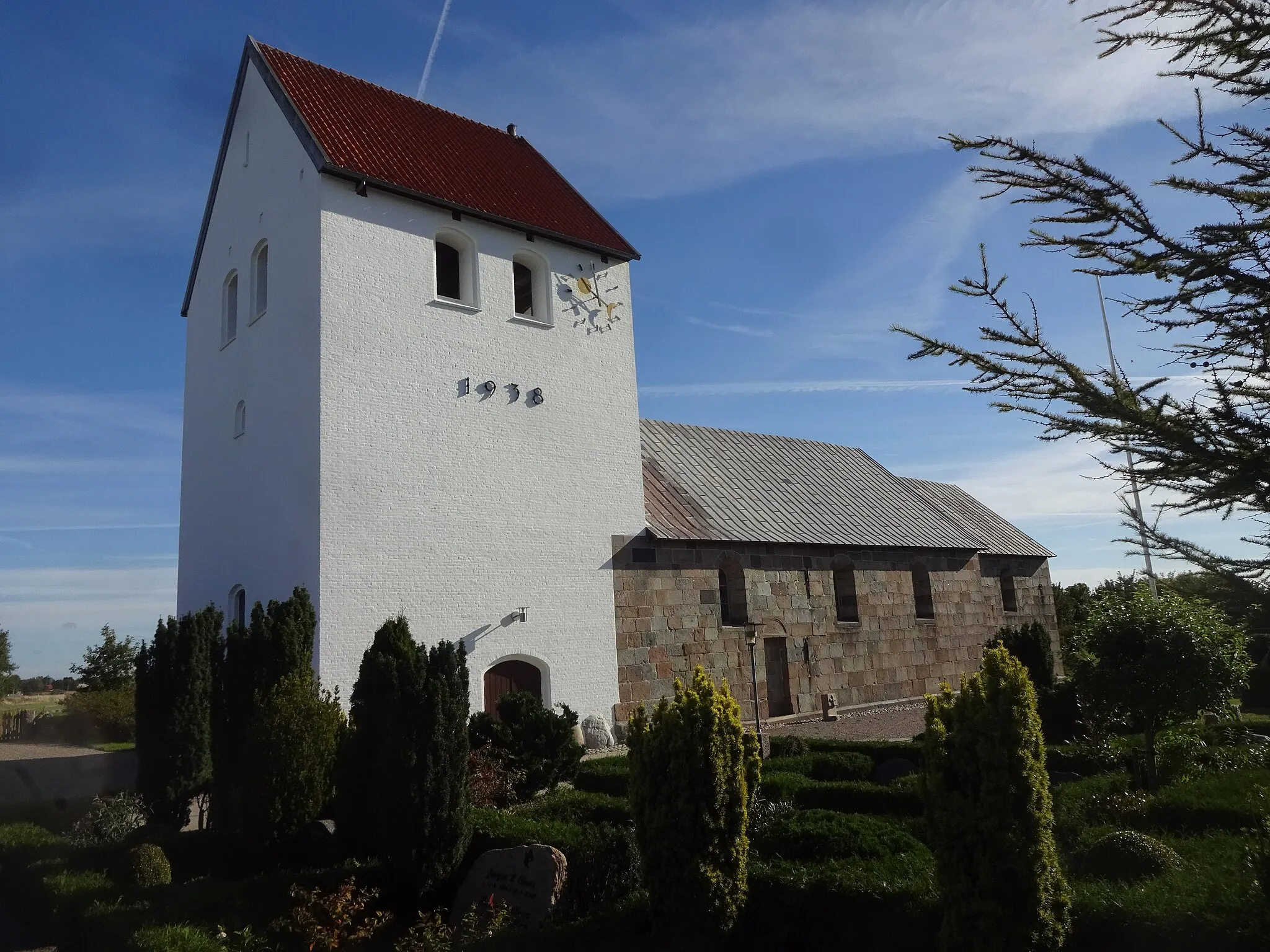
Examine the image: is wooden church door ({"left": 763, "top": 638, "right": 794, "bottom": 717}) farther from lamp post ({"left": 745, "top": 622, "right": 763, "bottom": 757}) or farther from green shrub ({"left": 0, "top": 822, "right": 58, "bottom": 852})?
green shrub ({"left": 0, "top": 822, "right": 58, "bottom": 852})

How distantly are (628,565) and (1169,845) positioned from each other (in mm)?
8869

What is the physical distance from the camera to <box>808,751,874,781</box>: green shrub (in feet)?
32.5

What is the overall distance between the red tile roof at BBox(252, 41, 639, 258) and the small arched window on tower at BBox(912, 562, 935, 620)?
9.51 meters

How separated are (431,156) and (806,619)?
404 inches

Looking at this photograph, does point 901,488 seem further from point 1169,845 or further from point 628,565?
point 1169,845

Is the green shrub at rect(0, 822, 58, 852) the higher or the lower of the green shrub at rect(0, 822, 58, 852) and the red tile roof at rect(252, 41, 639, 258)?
the lower

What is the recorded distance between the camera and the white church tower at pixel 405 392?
11445 mm

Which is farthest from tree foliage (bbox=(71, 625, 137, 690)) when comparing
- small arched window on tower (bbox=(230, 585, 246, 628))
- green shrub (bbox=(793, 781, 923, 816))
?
green shrub (bbox=(793, 781, 923, 816))

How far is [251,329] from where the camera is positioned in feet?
44.0

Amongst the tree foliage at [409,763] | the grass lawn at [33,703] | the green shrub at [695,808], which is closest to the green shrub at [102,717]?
the grass lawn at [33,703]

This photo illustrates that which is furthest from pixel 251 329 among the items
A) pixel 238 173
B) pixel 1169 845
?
pixel 1169 845

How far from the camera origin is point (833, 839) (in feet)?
21.0

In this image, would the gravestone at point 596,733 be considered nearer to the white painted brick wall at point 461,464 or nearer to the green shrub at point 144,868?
the white painted brick wall at point 461,464

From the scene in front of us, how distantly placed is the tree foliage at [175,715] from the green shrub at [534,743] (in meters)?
2.90
